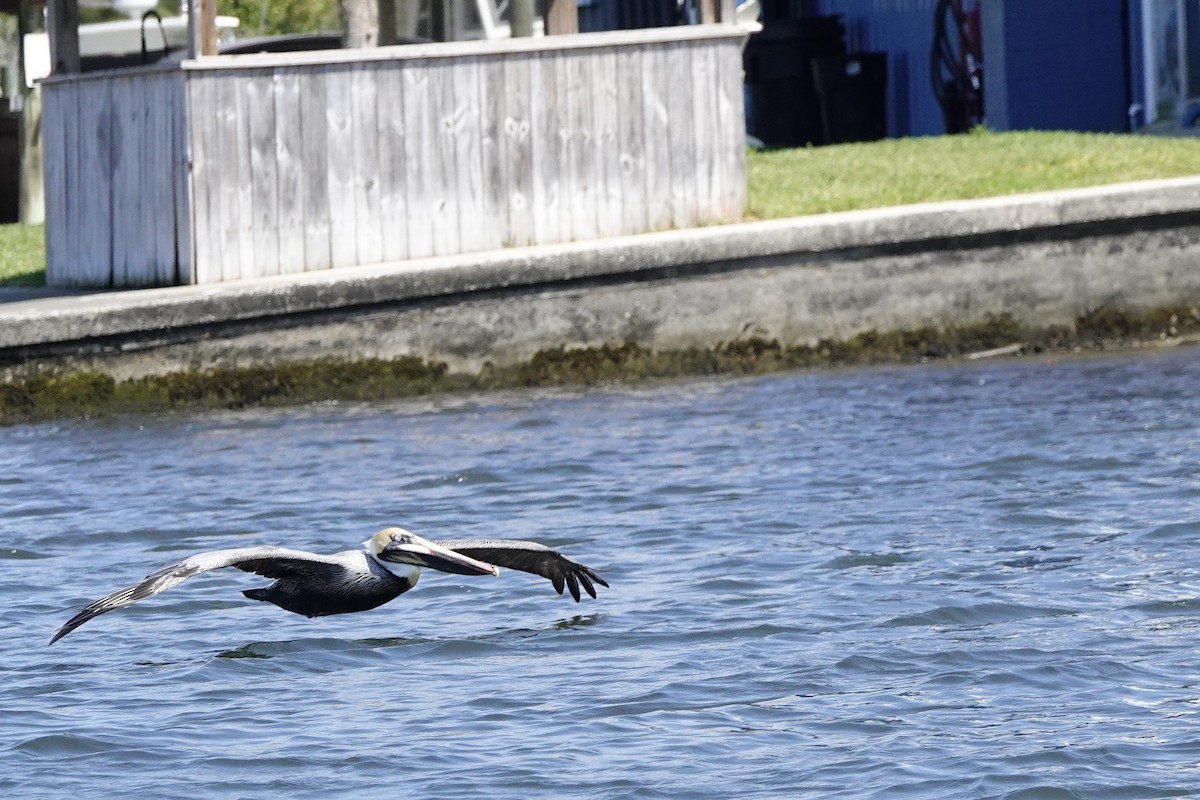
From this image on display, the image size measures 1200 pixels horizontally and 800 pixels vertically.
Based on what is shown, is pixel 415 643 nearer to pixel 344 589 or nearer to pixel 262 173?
pixel 344 589

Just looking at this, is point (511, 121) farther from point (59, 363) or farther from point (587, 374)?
point (59, 363)

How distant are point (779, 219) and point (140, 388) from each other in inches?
164

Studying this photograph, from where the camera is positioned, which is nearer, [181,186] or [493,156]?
[181,186]

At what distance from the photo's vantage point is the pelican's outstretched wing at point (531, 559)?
7.59 meters

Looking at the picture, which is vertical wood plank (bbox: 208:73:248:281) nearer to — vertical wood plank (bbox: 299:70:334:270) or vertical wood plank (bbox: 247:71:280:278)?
vertical wood plank (bbox: 247:71:280:278)

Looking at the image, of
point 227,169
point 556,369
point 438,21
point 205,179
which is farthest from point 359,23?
point 438,21

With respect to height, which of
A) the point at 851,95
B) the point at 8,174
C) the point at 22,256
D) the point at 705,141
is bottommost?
the point at 22,256

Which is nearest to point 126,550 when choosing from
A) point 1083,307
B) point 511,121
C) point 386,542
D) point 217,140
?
point 386,542

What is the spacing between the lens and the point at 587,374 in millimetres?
12914

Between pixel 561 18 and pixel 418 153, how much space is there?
1.40m

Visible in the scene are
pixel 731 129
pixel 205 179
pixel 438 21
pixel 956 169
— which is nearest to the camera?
pixel 205 179

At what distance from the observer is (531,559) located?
7.75 meters

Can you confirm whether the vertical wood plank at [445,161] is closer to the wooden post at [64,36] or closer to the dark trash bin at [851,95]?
the wooden post at [64,36]

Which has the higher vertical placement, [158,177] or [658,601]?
[158,177]
